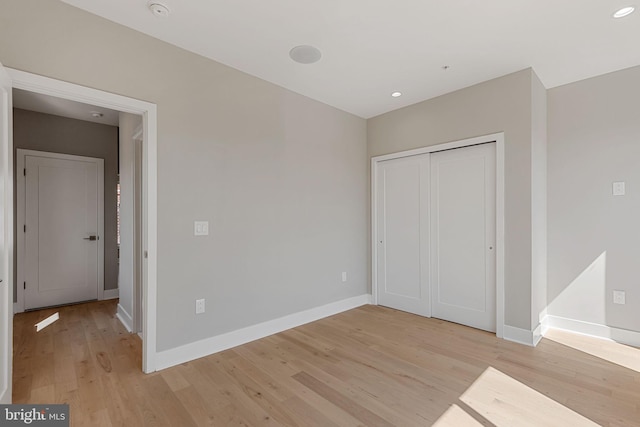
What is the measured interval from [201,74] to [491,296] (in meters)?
3.66

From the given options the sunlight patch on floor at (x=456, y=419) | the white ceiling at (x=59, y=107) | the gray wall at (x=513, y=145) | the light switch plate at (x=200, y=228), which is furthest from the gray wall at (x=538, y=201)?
the white ceiling at (x=59, y=107)

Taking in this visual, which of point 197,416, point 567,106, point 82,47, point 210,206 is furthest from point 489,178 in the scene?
point 82,47

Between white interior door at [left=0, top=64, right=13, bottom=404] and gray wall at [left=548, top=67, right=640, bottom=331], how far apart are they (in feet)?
15.5

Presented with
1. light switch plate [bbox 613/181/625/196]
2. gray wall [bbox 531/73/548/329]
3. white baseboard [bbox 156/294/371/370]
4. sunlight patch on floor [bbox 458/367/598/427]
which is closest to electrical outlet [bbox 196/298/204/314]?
white baseboard [bbox 156/294/371/370]

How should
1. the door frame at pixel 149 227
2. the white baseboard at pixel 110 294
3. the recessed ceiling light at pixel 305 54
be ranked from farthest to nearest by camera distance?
the white baseboard at pixel 110 294, the recessed ceiling light at pixel 305 54, the door frame at pixel 149 227

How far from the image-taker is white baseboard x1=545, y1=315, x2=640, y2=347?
2.90 meters

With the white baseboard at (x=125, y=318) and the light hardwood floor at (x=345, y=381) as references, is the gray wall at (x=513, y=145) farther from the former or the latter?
the white baseboard at (x=125, y=318)

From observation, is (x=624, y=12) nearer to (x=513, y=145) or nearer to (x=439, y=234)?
(x=513, y=145)

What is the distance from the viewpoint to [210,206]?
2791 millimetres

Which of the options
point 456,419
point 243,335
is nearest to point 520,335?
point 456,419

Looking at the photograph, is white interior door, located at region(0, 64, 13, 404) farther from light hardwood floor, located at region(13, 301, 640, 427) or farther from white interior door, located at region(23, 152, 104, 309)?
white interior door, located at region(23, 152, 104, 309)

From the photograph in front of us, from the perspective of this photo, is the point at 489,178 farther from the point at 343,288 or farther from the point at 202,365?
the point at 202,365

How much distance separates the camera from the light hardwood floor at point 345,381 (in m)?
1.89

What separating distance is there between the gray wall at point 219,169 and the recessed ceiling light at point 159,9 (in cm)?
35
